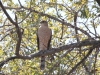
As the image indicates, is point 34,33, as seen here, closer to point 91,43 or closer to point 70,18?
point 70,18

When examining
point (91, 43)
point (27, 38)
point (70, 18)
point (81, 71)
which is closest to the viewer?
point (91, 43)

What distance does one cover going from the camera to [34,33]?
789cm

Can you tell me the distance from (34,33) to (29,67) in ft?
5.04

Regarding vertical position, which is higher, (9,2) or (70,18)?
(9,2)

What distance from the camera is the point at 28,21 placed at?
25.7 feet

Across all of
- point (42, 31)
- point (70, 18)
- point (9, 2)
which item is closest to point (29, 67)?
point (42, 31)

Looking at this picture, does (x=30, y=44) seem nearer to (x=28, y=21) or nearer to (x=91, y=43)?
(x=28, y=21)

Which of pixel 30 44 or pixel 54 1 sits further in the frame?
pixel 30 44

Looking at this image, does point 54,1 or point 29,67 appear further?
point 54,1

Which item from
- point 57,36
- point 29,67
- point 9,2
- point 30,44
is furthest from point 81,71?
point 9,2

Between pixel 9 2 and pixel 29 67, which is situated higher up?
pixel 9 2

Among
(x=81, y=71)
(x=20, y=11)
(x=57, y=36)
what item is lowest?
(x=81, y=71)

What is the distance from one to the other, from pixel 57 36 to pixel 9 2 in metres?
1.70

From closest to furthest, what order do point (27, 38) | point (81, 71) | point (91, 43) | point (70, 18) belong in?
point (91, 43)
point (81, 71)
point (70, 18)
point (27, 38)
